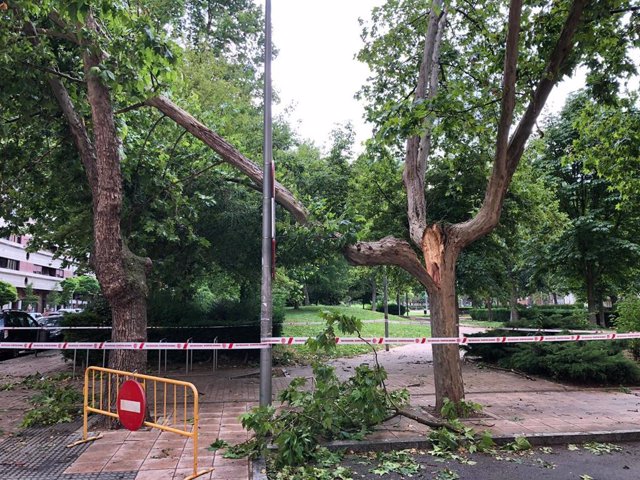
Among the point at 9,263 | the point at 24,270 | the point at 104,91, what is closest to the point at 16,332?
the point at 104,91

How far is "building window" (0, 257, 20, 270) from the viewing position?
4719 cm

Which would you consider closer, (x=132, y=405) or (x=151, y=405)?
(x=132, y=405)

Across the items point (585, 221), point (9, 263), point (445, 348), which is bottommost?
point (445, 348)

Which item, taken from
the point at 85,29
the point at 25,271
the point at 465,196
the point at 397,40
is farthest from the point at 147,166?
the point at 25,271

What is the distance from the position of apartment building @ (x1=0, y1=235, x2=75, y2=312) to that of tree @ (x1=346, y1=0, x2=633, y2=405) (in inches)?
1533

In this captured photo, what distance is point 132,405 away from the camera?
5.52 meters

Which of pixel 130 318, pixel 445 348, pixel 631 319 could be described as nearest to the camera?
pixel 130 318

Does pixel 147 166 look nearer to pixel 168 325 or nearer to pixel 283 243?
pixel 283 243

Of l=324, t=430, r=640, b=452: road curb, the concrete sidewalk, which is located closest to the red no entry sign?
the concrete sidewalk

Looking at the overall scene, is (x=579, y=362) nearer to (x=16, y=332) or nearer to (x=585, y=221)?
(x=585, y=221)

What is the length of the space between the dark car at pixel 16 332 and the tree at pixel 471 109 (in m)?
14.0

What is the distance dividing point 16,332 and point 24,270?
42846 millimetres

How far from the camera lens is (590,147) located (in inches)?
428

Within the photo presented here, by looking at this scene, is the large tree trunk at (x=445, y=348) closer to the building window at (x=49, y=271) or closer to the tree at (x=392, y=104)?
the tree at (x=392, y=104)
